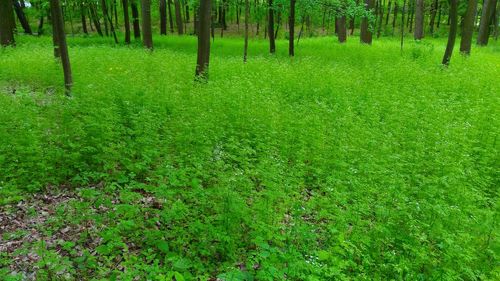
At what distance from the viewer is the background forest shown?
4707 mm

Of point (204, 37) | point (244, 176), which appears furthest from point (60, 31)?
point (244, 176)

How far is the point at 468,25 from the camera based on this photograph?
1739cm

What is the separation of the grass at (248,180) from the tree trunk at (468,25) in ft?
21.1

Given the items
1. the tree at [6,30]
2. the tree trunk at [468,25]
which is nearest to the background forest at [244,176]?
the tree trunk at [468,25]

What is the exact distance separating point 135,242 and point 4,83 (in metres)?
9.72

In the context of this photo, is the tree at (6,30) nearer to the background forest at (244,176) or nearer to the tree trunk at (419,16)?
the background forest at (244,176)

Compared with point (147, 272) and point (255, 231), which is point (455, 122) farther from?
A: point (147, 272)

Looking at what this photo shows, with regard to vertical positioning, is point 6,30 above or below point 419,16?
below

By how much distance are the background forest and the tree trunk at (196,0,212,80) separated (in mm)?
47

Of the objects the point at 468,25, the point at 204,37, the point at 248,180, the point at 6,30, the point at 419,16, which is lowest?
the point at 248,180

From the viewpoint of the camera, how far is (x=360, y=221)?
522cm

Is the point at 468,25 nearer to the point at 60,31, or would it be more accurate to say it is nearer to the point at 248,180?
the point at 248,180

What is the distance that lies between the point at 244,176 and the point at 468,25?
16572 mm

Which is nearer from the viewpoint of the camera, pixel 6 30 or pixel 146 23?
pixel 6 30
